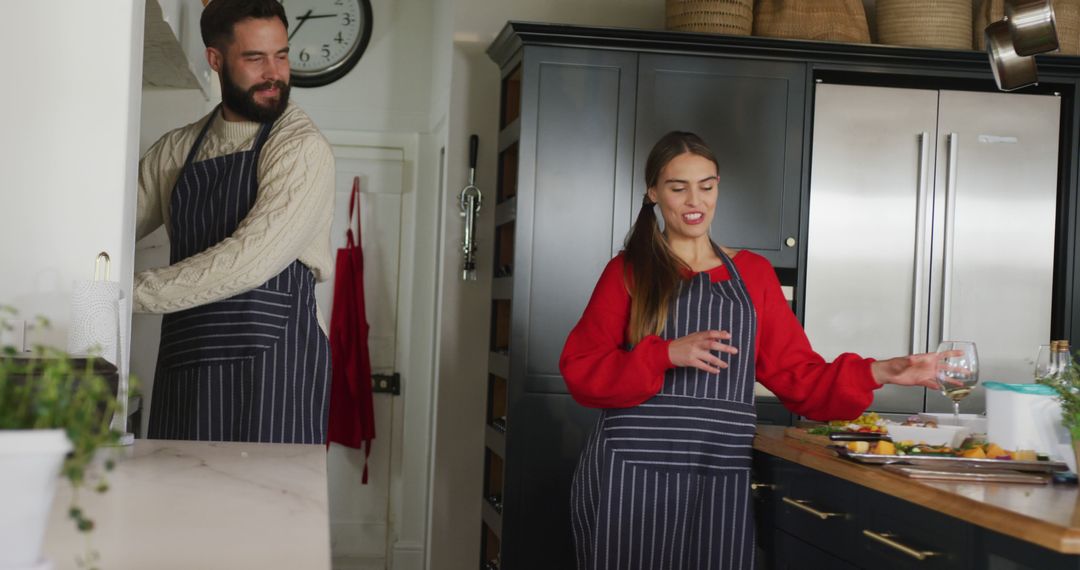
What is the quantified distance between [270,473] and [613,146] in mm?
2438

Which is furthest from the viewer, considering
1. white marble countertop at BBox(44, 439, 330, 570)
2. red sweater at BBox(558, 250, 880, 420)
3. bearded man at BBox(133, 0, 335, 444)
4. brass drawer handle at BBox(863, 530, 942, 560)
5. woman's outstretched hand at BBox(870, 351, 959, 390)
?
red sweater at BBox(558, 250, 880, 420)

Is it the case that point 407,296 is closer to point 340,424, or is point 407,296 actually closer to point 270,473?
point 340,424

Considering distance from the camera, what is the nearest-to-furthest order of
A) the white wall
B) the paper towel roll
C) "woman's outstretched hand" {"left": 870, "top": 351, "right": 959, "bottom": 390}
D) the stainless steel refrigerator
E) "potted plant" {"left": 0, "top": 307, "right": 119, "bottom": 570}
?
"potted plant" {"left": 0, "top": 307, "right": 119, "bottom": 570}, the paper towel roll, the white wall, "woman's outstretched hand" {"left": 870, "top": 351, "right": 959, "bottom": 390}, the stainless steel refrigerator

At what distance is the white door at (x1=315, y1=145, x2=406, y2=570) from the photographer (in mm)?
4953

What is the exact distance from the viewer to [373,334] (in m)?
5.02

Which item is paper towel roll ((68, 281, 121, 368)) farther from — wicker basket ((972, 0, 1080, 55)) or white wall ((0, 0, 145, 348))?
wicker basket ((972, 0, 1080, 55))

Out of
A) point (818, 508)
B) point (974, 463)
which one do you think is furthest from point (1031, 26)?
point (818, 508)

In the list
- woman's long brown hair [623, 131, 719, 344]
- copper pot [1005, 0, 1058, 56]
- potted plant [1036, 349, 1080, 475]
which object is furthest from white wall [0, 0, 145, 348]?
copper pot [1005, 0, 1058, 56]

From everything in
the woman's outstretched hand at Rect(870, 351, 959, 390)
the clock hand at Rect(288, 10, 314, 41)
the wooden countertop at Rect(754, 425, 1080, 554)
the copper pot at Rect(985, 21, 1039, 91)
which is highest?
the clock hand at Rect(288, 10, 314, 41)

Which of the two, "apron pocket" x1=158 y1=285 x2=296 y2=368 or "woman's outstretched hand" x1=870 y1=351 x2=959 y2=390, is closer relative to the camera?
"apron pocket" x1=158 y1=285 x2=296 y2=368

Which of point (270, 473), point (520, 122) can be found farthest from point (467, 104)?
point (270, 473)

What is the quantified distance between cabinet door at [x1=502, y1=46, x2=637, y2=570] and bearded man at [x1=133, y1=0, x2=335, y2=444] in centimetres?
145

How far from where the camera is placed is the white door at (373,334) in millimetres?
4953

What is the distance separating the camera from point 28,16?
1.79 m
